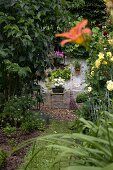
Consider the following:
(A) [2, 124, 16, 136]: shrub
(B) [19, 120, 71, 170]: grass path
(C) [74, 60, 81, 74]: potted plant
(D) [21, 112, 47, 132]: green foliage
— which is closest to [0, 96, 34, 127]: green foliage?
(D) [21, 112, 47, 132]: green foliage

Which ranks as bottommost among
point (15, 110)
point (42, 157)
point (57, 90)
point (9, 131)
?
point (42, 157)

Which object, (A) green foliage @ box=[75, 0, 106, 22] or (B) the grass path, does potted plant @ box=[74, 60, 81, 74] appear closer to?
(A) green foliage @ box=[75, 0, 106, 22]

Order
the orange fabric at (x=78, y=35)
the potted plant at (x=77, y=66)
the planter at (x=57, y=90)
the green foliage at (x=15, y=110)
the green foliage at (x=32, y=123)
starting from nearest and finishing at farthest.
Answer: the orange fabric at (x=78, y=35) < the green foliage at (x=32, y=123) < the green foliage at (x=15, y=110) < the planter at (x=57, y=90) < the potted plant at (x=77, y=66)

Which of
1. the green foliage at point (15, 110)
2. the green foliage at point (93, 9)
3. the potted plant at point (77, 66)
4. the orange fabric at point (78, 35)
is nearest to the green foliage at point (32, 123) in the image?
the green foliage at point (15, 110)

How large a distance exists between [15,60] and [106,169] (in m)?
4.34

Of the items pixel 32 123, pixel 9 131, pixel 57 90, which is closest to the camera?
pixel 9 131

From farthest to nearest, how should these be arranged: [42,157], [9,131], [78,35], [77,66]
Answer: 1. [77,66]
2. [9,131]
3. [42,157]
4. [78,35]

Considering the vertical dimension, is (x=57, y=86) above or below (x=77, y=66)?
below

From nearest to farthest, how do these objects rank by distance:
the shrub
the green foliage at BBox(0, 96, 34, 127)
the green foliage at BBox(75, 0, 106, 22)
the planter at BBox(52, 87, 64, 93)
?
the shrub < the green foliage at BBox(0, 96, 34, 127) < the planter at BBox(52, 87, 64, 93) < the green foliage at BBox(75, 0, 106, 22)

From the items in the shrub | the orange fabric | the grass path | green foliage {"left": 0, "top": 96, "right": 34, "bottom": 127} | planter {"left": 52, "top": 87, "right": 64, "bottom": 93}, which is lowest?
the grass path

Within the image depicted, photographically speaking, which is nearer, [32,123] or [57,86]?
[32,123]

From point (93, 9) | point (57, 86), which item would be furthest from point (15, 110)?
point (93, 9)

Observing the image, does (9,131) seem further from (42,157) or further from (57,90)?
(57,90)

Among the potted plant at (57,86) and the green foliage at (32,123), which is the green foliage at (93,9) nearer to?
the potted plant at (57,86)
